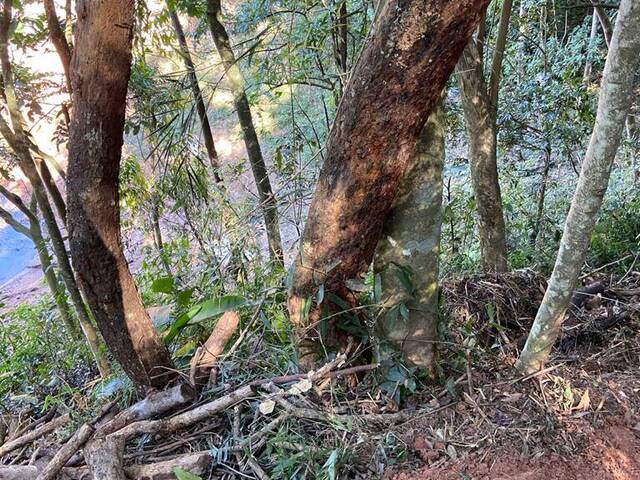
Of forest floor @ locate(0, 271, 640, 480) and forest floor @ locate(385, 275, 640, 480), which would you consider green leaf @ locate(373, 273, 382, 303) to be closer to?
forest floor @ locate(0, 271, 640, 480)

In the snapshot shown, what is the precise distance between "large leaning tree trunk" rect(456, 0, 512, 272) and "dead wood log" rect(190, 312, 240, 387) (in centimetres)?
235

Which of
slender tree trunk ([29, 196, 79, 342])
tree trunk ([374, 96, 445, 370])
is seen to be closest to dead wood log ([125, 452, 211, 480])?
tree trunk ([374, 96, 445, 370])

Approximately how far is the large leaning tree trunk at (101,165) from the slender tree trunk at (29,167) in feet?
4.12

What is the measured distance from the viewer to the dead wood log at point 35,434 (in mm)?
2506

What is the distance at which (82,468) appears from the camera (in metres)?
2.19

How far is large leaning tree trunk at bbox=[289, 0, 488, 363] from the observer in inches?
74.2

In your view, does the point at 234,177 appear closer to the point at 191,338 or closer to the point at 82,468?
the point at 191,338

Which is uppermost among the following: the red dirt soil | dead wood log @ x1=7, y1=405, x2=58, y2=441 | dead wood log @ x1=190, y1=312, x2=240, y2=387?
dead wood log @ x1=190, y1=312, x2=240, y2=387

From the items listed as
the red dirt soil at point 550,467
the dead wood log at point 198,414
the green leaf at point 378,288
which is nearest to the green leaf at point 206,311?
the dead wood log at point 198,414

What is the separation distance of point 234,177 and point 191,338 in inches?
85.0

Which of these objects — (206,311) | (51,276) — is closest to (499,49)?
(206,311)

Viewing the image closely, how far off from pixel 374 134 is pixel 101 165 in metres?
1.14

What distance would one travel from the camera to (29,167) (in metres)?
3.46

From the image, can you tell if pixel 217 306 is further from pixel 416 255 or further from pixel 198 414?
pixel 416 255
